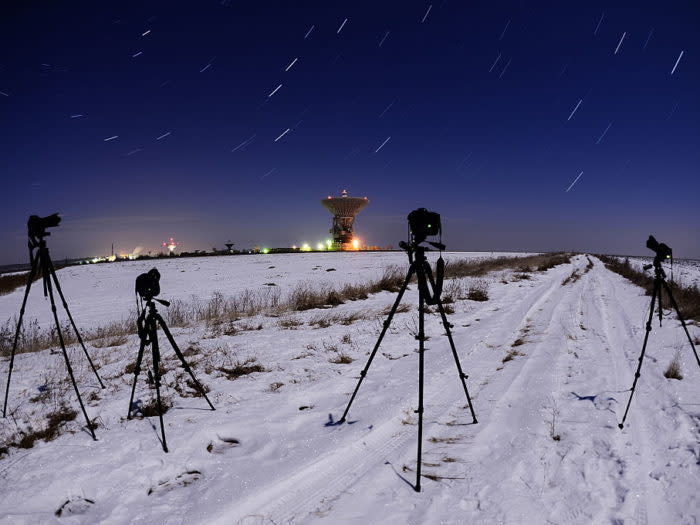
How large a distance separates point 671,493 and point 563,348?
14.5 ft

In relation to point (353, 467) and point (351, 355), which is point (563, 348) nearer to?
point (351, 355)

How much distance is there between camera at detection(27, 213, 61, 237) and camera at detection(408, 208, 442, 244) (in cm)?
444

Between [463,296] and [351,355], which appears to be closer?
[351,355]

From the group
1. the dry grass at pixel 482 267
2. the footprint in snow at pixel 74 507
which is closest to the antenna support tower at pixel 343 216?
the dry grass at pixel 482 267

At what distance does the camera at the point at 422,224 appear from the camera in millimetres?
3486

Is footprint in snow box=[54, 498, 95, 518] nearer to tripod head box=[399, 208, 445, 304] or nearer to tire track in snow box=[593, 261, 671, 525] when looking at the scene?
tripod head box=[399, 208, 445, 304]

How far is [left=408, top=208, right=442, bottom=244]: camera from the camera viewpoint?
3486mm

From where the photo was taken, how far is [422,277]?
11.2 ft

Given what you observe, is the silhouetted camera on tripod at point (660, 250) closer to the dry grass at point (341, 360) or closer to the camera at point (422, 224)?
the camera at point (422, 224)

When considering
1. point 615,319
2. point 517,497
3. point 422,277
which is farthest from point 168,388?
point 615,319

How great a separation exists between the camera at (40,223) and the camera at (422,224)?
14.6ft

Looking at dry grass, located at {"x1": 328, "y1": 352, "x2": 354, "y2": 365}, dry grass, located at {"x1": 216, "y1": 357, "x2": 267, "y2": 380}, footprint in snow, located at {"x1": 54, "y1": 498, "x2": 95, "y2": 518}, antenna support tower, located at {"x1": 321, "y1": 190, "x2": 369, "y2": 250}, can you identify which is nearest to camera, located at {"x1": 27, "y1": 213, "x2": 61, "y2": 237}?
footprint in snow, located at {"x1": 54, "y1": 498, "x2": 95, "y2": 518}

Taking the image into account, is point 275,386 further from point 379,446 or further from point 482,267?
point 482,267

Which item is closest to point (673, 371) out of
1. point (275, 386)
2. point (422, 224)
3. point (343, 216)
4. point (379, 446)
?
point (379, 446)
